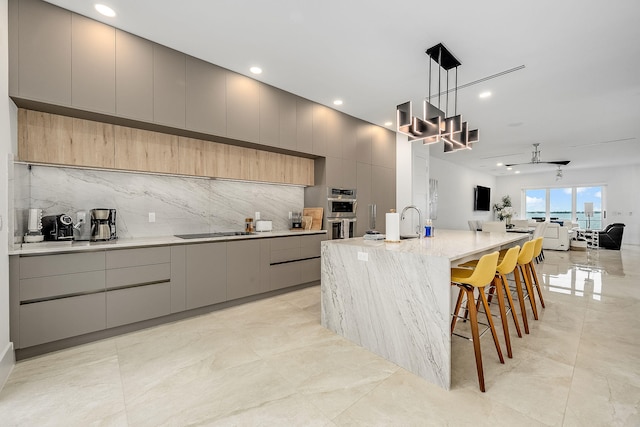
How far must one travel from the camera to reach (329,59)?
3119 millimetres

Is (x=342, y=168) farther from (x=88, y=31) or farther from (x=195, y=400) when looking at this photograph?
(x=195, y=400)

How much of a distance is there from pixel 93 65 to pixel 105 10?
459 millimetres

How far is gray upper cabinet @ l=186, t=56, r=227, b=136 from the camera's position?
3086mm

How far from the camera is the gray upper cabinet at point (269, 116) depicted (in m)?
3.71

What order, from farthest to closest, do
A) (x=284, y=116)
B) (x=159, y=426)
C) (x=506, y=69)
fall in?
(x=284, y=116)
(x=506, y=69)
(x=159, y=426)

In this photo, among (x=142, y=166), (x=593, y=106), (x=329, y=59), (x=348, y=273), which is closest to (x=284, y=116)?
(x=329, y=59)

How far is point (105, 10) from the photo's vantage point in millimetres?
2402

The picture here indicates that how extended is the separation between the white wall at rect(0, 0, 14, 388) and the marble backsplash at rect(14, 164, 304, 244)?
0.40m

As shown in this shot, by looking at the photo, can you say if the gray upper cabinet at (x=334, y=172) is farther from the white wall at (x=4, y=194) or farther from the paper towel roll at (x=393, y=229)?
the white wall at (x=4, y=194)

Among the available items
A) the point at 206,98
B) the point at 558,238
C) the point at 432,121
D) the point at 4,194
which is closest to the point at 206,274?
the point at 4,194

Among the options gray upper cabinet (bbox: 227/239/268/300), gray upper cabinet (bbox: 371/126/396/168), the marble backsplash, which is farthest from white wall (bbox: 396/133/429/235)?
gray upper cabinet (bbox: 227/239/268/300)

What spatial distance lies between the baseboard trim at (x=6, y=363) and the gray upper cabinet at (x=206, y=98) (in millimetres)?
2298

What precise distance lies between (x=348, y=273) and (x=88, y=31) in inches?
122

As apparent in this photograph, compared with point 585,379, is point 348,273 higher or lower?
higher
